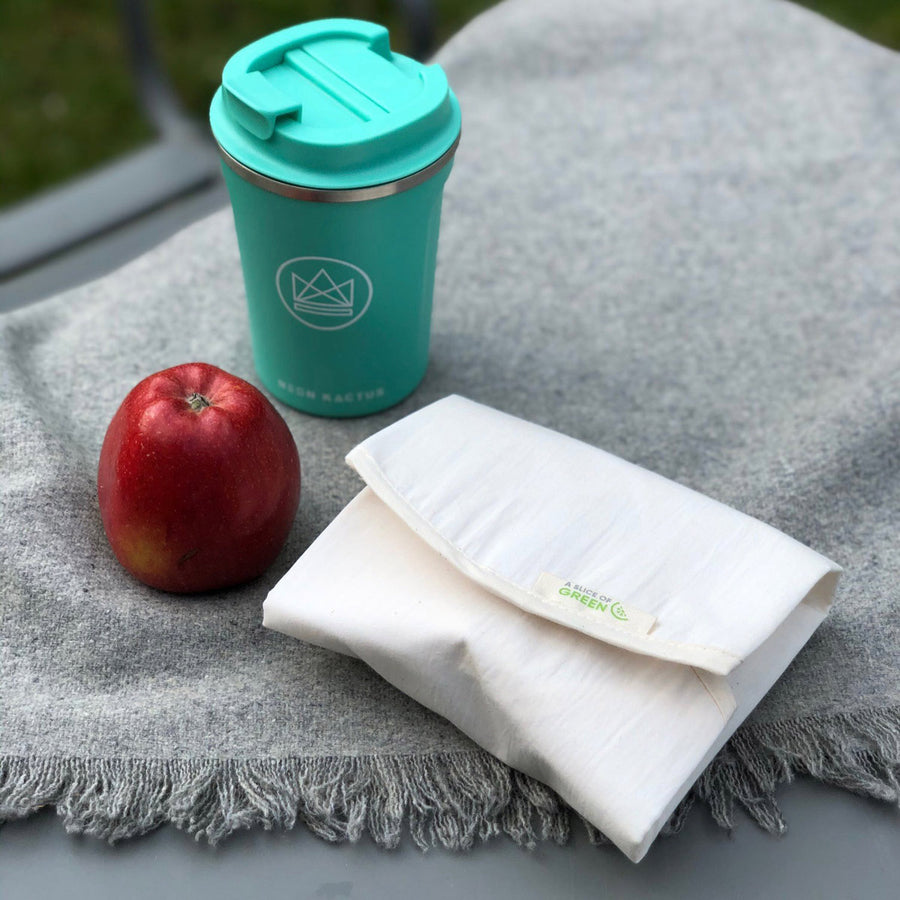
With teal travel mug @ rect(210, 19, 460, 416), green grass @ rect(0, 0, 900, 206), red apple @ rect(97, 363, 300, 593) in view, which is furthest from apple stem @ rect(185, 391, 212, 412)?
green grass @ rect(0, 0, 900, 206)

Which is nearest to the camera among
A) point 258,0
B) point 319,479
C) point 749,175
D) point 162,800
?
point 162,800

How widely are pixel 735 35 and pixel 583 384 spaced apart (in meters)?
0.46

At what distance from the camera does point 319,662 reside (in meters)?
0.57

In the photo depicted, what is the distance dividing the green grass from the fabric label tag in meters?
1.07

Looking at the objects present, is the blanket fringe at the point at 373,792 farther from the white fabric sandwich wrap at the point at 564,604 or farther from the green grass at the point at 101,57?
the green grass at the point at 101,57

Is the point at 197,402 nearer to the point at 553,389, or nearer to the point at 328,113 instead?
the point at 328,113

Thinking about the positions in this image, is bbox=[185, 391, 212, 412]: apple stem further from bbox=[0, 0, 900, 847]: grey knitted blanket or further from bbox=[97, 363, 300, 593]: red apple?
bbox=[0, 0, 900, 847]: grey knitted blanket

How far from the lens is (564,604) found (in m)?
0.50

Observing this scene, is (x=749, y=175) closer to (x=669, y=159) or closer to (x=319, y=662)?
(x=669, y=159)

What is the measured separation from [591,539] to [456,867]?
17 cm

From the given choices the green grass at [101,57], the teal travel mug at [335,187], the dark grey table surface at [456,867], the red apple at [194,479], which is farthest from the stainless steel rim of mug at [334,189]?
the green grass at [101,57]

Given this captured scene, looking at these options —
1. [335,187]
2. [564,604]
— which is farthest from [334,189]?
[564,604]

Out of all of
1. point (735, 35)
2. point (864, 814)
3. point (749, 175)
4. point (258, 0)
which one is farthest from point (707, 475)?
point (258, 0)

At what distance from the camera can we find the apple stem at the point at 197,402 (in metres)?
0.53
